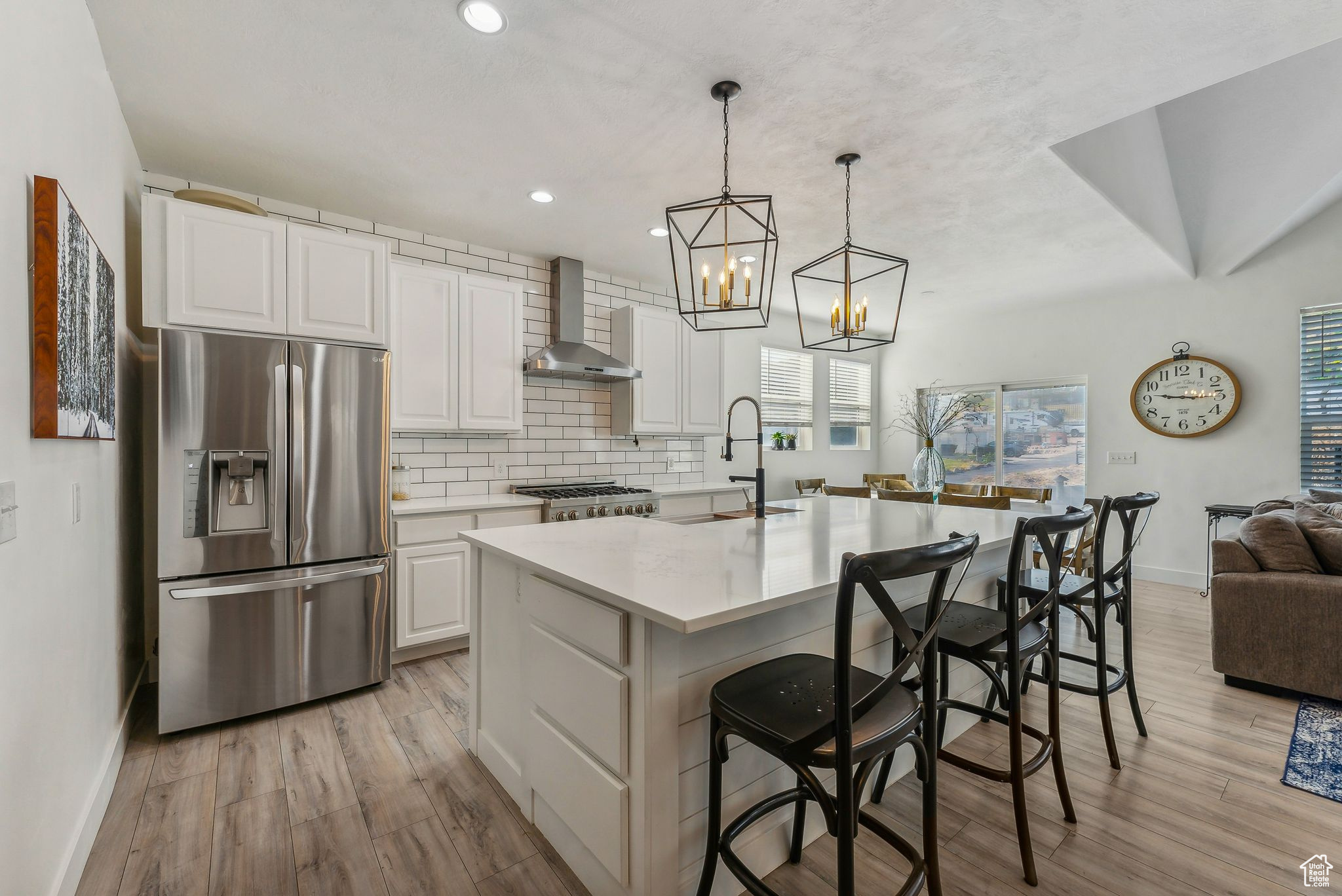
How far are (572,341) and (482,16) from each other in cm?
253

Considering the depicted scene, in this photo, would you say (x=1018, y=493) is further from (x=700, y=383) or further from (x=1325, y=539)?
(x=700, y=383)

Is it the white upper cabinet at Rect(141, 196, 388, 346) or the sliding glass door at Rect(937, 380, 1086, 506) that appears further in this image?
the sliding glass door at Rect(937, 380, 1086, 506)

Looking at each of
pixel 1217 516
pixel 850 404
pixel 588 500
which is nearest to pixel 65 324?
pixel 588 500

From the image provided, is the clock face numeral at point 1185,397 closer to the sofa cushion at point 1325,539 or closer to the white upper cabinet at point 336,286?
the sofa cushion at point 1325,539

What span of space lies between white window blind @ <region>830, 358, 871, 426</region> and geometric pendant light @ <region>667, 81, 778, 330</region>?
1389mm

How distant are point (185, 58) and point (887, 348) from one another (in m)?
6.79

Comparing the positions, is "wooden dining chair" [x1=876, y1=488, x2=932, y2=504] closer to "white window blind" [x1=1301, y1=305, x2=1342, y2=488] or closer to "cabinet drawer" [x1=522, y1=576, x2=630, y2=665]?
"white window blind" [x1=1301, y1=305, x2=1342, y2=488]

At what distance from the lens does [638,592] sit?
1.38 meters

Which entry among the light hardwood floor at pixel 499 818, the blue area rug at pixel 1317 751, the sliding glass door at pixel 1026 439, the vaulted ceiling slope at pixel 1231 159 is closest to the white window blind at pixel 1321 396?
the vaulted ceiling slope at pixel 1231 159

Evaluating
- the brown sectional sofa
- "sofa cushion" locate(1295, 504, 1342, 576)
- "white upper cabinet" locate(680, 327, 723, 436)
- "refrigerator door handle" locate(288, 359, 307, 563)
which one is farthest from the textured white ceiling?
the brown sectional sofa

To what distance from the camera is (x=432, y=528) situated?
3.33 meters

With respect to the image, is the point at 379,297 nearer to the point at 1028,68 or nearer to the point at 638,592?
the point at 638,592

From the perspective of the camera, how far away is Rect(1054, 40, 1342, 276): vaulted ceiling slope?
3.25 m

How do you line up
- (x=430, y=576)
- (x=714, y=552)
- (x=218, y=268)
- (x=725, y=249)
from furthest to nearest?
(x=430, y=576), (x=218, y=268), (x=725, y=249), (x=714, y=552)
